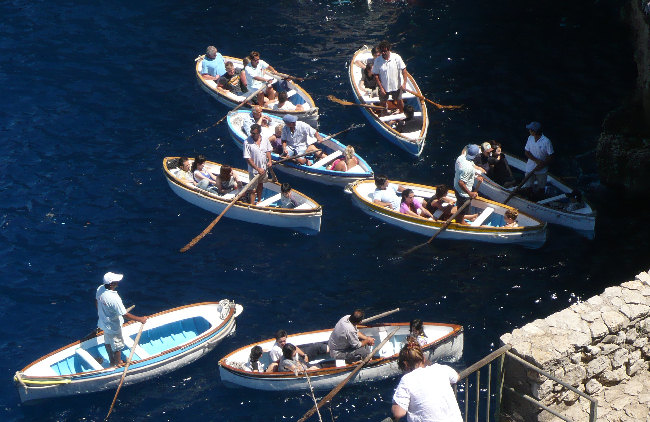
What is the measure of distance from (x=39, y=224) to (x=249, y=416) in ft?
35.9

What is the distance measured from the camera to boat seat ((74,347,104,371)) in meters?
20.9

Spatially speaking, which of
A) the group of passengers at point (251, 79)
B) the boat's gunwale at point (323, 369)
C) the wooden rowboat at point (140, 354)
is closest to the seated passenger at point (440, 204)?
the boat's gunwale at point (323, 369)

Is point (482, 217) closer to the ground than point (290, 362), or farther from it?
farther from it

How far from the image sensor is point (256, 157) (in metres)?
26.4

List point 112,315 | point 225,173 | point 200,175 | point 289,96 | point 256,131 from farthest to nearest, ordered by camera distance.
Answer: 1. point 289,96
2. point 200,175
3. point 225,173
4. point 256,131
5. point 112,315

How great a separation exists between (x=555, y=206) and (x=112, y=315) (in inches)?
557

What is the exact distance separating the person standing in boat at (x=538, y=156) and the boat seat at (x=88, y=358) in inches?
571

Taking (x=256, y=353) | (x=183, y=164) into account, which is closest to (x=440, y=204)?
(x=256, y=353)

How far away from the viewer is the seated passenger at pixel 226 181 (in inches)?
1055

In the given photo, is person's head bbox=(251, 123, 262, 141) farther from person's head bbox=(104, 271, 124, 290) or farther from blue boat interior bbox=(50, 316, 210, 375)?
person's head bbox=(104, 271, 124, 290)

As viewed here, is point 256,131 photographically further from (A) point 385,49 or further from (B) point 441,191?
(B) point 441,191

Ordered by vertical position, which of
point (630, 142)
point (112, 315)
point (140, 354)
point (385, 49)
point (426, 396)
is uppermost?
point (385, 49)

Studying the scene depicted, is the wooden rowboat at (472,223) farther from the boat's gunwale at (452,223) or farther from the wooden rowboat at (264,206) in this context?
the wooden rowboat at (264,206)

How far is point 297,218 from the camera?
25594 mm
